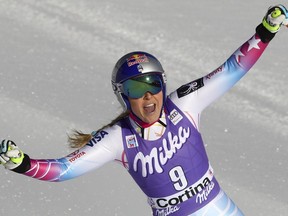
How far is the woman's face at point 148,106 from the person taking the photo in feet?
21.7

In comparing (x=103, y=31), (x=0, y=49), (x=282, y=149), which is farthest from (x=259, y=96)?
(x=0, y=49)

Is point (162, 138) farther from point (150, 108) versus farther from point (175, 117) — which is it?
point (150, 108)

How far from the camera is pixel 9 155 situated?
6383mm

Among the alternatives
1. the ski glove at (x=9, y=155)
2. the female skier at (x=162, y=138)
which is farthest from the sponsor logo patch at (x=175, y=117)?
the ski glove at (x=9, y=155)

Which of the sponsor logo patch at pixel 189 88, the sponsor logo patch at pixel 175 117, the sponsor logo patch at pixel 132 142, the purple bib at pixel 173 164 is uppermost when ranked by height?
the sponsor logo patch at pixel 189 88

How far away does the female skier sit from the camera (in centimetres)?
670

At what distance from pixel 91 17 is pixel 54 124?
212 cm

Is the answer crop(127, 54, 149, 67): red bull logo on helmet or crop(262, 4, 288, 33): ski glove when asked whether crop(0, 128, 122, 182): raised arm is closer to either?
crop(127, 54, 149, 67): red bull logo on helmet

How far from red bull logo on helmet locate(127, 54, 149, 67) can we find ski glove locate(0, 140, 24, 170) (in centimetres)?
102

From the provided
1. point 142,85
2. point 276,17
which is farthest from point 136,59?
point 276,17

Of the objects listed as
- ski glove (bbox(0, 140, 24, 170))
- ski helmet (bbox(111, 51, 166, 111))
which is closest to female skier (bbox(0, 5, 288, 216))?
Result: ski helmet (bbox(111, 51, 166, 111))

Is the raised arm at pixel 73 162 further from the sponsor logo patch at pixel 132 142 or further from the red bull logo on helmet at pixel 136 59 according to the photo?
the red bull logo on helmet at pixel 136 59

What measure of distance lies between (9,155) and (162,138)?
115 cm

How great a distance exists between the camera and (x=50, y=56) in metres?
11.7
